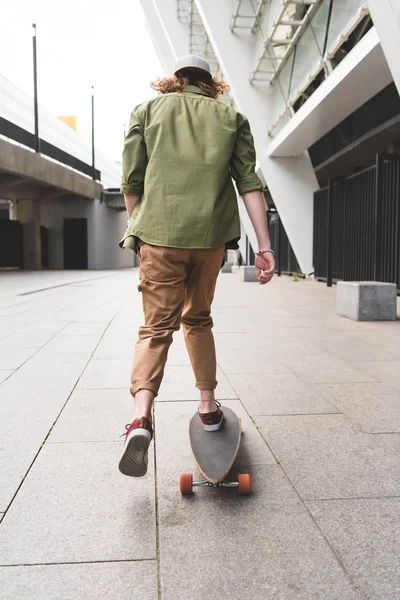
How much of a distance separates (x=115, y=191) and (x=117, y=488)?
41018 millimetres

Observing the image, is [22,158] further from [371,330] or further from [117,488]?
[117,488]

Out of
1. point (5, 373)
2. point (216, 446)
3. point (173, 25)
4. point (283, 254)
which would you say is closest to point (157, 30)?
point (173, 25)

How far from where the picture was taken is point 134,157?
Result: 2615 mm

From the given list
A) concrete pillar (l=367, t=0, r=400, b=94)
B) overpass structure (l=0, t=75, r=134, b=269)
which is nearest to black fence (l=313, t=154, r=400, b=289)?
concrete pillar (l=367, t=0, r=400, b=94)

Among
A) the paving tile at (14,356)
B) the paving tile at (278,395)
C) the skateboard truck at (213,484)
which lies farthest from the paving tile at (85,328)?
the skateboard truck at (213,484)

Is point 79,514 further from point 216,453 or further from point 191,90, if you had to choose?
point 191,90

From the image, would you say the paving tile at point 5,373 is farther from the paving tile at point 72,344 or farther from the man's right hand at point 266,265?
the man's right hand at point 266,265

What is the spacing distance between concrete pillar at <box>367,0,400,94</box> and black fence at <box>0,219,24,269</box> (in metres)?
33.9

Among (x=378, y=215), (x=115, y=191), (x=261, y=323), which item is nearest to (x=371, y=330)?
(x=261, y=323)

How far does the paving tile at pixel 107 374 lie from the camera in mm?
4246

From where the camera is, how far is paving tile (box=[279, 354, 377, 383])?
445 centimetres

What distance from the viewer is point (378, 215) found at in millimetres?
9812

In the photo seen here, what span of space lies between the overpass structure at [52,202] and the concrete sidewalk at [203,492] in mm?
24846

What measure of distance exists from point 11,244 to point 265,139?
23.8 m
